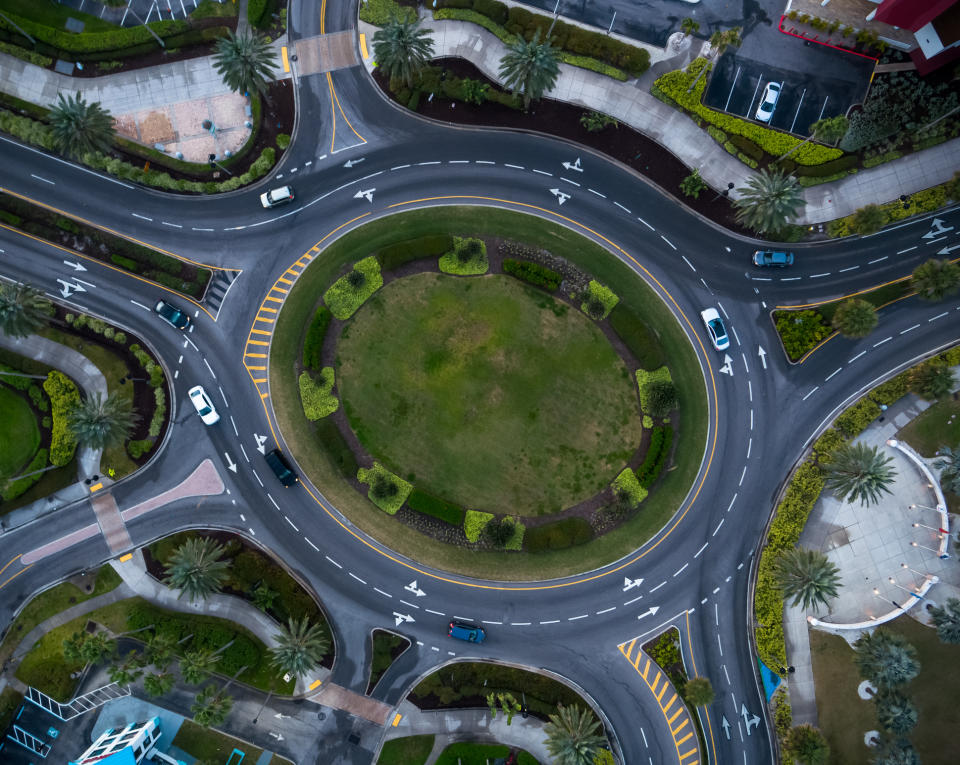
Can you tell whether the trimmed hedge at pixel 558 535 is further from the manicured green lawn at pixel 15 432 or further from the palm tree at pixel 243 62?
the manicured green lawn at pixel 15 432

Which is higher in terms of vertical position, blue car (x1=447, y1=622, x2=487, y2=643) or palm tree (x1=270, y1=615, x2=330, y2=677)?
blue car (x1=447, y1=622, x2=487, y2=643)

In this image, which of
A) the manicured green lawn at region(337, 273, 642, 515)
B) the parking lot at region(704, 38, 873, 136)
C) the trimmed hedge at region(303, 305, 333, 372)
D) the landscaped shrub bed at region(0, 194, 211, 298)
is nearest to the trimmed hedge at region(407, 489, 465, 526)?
the manicured green lawn at region(337, 273, 642, 515)

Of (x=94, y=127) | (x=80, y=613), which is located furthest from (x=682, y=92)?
(x=80, y=613)

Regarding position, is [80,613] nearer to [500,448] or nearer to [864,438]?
[500,448]

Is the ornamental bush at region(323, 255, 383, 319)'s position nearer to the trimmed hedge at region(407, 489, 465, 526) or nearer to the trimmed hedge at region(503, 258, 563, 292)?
the trimmed hedge at region(503, 258, 563, 292)

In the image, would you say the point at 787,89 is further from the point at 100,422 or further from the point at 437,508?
the point at 100,422

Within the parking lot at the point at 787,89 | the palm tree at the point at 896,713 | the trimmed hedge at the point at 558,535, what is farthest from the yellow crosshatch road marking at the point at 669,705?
the parking lot at the point at 787,89
